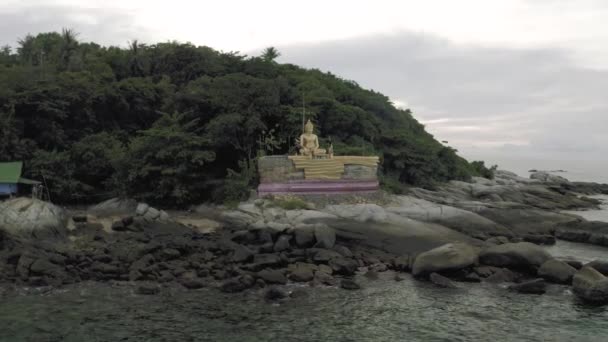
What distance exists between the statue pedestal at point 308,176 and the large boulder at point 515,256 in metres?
9.07

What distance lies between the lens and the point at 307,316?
1332 centimetres

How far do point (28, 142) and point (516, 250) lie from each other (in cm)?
2469

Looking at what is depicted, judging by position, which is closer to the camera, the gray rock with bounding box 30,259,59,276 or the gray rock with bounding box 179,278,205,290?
the gray rock with bounding box 179,278,205,290

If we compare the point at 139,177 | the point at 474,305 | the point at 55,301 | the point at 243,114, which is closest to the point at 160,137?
the point at 139,177

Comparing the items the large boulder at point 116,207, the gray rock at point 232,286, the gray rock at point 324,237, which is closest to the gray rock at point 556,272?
the gray rock at point 324,237

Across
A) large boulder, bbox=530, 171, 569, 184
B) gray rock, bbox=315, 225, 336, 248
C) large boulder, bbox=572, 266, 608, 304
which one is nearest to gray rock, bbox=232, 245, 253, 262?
gray rock, bbox=315, 225, 336, 248

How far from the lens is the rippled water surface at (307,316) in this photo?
12.0 m

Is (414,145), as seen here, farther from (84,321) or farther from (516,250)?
(84,321)

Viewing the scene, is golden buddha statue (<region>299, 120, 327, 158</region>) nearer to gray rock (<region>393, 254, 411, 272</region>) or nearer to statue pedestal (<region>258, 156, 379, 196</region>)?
A: statue pedestal (<region>258, 156, 379, 196</region>)

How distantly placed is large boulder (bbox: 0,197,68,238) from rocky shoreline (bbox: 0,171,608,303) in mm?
71

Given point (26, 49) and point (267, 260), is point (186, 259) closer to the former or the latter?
point (267, 260)

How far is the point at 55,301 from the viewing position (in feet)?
46.0

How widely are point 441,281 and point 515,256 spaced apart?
10.2 ft

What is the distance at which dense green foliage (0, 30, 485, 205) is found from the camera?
27094 mm
